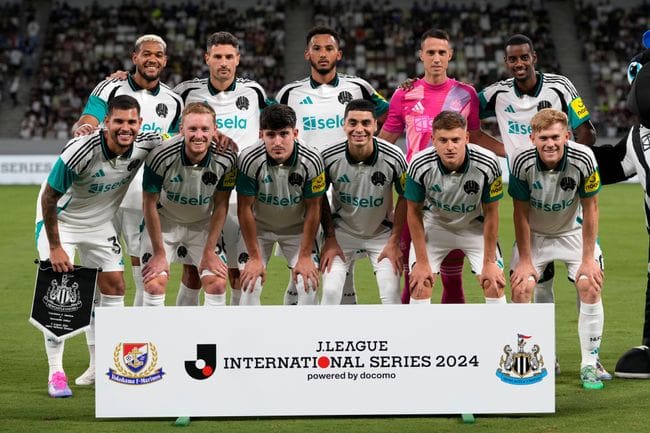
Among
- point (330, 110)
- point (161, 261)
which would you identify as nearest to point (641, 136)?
point (330, 110)

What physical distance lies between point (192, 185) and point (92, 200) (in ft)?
2.20

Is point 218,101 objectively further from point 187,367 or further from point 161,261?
point 187,367

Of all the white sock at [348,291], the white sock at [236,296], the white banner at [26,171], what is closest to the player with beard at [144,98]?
the white sock at [236,296]

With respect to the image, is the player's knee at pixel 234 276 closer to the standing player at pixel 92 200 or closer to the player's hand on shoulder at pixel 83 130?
the standing player at pixel 92 200

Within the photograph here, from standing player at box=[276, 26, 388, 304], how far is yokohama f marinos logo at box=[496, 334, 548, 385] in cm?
213

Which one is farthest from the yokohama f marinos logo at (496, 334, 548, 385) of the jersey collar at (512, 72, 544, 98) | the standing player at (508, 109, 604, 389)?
the jersey collar at (512, 72, 544, 98)

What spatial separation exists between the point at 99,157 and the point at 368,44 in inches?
1011

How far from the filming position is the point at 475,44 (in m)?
31.6

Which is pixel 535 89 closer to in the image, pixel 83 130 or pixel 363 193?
pixel 363 193

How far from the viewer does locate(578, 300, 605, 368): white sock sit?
6.71 metres

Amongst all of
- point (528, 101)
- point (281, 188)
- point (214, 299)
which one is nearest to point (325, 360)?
point (214, 299)

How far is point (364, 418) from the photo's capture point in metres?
5.90

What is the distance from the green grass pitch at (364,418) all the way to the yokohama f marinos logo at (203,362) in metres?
0.30

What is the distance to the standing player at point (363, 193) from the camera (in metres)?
6.77
